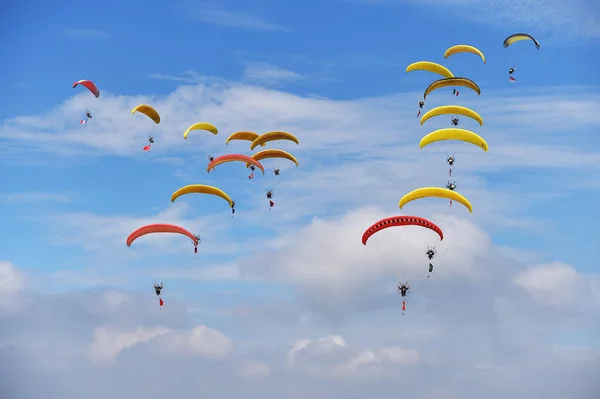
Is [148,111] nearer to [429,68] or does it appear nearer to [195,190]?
[195,190]

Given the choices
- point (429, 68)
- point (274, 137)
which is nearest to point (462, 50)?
point (429, 68)

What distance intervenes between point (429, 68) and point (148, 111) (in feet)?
67.3

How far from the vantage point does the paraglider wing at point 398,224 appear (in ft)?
147

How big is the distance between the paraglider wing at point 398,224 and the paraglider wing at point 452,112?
8441 mm

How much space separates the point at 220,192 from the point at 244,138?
8524 mm

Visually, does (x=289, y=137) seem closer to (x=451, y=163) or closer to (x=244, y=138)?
(x=244, y=138)

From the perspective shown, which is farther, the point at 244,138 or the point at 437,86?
the point at 244,138

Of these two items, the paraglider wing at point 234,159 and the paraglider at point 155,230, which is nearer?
the paraglider at point 155,230

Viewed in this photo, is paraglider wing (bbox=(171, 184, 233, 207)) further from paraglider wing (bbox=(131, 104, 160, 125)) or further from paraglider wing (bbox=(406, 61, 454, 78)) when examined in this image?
paraglider wing (bbox=(406, 61, 454, 78))

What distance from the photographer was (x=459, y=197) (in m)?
46.5

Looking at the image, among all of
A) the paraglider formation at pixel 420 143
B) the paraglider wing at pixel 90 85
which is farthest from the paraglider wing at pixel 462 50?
the paraglider wing at pixel 90 85

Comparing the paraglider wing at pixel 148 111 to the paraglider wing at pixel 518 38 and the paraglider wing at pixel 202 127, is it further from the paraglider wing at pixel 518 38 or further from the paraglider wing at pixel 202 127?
the paraglider wing at pixel 518 38

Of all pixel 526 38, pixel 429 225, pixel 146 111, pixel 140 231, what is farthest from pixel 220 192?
pixel 526 38

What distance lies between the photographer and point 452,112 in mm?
50938
